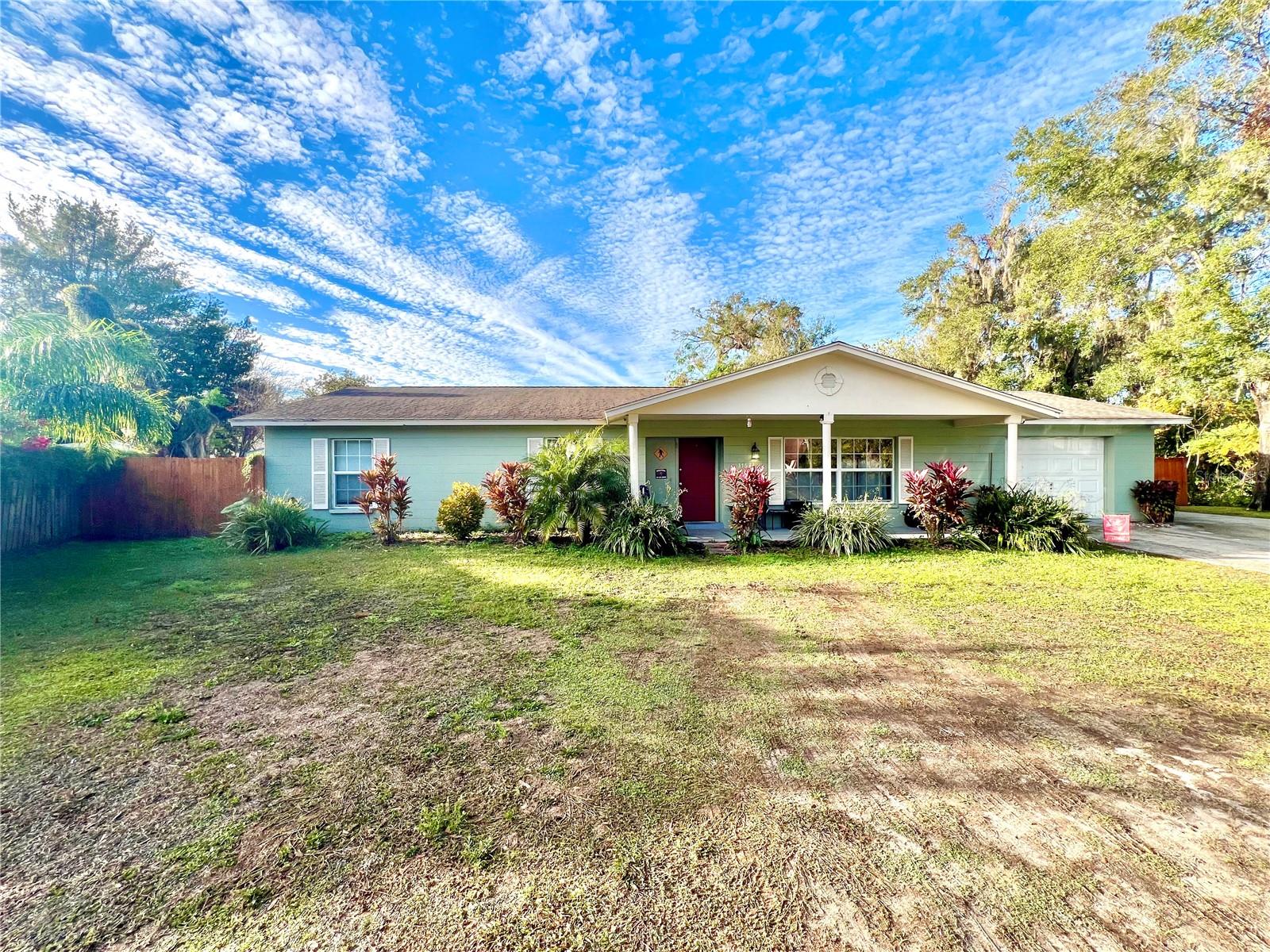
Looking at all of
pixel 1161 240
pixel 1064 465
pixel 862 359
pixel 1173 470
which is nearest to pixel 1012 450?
pixel 862 359

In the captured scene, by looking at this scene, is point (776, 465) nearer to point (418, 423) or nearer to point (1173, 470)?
point (418, 423)

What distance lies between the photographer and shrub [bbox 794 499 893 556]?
28.0ft

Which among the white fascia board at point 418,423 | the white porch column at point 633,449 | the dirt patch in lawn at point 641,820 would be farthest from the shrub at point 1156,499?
the white fascia board at point 418,423

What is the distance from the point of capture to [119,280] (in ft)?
75.5

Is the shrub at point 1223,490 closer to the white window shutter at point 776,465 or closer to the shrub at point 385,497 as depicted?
the white window shutter at point 776,465

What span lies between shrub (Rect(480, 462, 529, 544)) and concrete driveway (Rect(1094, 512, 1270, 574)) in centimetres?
1125

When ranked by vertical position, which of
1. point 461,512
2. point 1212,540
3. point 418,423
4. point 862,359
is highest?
point 862,359

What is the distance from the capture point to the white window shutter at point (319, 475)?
34.8 feet

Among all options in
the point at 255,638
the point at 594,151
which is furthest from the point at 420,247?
the point at 255,638

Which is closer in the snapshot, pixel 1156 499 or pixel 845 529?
pixel 845 529

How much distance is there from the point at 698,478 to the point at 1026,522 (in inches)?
247

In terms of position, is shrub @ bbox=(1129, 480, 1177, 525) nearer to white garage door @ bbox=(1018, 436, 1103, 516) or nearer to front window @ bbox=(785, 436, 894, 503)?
white garage door @ bbox=(1018, 436, 1103, 516)

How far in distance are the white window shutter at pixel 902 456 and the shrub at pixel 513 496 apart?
8.66 m

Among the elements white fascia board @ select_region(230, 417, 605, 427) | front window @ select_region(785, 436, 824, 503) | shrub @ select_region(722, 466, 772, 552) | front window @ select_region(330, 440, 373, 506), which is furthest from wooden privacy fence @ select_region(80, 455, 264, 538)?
front window @ select_region(785, 436, 824, 503)
